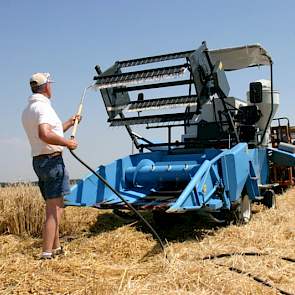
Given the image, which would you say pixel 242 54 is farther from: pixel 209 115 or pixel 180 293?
pixel 180 293

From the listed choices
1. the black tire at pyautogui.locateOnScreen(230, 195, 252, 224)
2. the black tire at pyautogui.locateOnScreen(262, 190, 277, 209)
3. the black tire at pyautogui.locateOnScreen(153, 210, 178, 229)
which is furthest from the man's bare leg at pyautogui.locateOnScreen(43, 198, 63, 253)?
the black tire at pyautogui.locateOnScreen(262, 190, 277, 209)

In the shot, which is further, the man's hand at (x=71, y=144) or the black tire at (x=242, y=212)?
the black tire at (x=242, y=212)

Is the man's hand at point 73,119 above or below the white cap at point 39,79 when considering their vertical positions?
below

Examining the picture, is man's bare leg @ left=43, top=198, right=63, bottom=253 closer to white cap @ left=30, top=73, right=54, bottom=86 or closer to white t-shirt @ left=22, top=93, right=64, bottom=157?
white t-shirt @ left=22, top=93, right=64, bottom=157

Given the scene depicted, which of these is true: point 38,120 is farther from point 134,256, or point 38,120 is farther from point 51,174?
point 134,256

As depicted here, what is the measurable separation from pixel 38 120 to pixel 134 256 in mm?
1737

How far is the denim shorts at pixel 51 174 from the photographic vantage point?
187 inches

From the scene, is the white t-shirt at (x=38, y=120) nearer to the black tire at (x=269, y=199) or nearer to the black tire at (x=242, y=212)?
the black tire at (x=242, y=212)

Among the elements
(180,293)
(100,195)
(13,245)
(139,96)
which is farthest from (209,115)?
(180,293)

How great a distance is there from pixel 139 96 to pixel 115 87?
406 mm

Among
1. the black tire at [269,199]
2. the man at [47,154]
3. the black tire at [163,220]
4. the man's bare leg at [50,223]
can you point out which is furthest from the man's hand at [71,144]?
the black tire at [269,199]

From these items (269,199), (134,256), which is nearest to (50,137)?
(134,256)

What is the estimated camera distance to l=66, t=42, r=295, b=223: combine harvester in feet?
20.6

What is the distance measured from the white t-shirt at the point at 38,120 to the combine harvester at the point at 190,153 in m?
1.51
